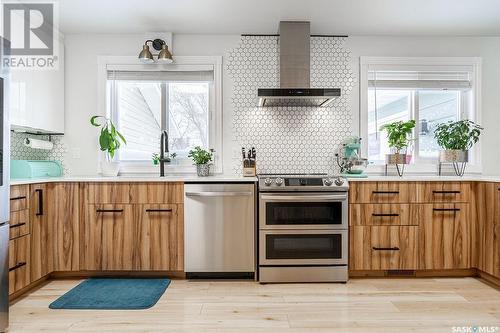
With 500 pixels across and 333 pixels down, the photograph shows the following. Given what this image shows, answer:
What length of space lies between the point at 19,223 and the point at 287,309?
80.2 inches

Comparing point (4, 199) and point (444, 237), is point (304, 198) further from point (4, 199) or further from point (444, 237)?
point (4, 199)

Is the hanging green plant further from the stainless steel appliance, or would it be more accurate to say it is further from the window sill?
the window sill

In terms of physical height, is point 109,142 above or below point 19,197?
above

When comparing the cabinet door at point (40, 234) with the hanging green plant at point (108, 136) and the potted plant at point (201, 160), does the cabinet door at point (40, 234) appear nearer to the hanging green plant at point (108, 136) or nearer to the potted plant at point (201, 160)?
the hanging green plant at point (108, 136)

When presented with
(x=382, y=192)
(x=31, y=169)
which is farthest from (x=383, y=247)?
(x=31, y=169)

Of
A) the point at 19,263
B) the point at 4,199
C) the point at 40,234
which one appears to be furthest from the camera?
the point at 40,234

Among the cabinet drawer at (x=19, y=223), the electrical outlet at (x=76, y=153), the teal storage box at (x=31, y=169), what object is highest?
the electrical outlet at (x=76, y=153)

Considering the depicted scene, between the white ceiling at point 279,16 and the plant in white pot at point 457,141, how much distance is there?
100 cm

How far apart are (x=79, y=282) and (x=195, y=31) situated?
8.59 ft

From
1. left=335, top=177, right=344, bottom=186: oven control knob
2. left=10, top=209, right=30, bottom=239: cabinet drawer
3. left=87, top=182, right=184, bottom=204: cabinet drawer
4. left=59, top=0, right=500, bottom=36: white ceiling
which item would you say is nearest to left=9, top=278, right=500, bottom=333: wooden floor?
left=10, top=209, right=30, bottom=239: cabinet drawer

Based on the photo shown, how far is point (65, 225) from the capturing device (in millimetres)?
2893

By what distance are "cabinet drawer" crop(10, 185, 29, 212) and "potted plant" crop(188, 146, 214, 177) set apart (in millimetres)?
1426

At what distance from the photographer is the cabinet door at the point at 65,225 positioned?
2.89 m

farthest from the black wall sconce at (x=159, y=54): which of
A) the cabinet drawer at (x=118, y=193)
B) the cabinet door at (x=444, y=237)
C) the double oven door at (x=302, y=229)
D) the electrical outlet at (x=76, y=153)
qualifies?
the cabinet door at (x=444, y=237)
